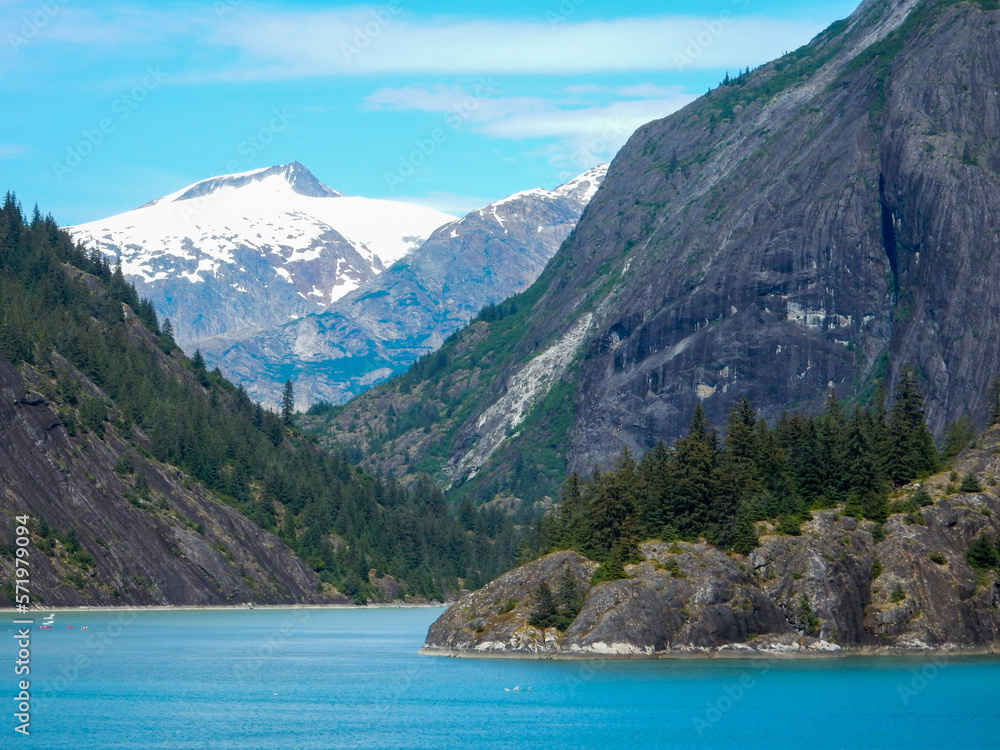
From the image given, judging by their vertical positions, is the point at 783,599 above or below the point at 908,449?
below

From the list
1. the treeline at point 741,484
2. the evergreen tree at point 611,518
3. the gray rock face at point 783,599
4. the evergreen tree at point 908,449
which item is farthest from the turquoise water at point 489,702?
Result: the evergreen tree at point 908,449

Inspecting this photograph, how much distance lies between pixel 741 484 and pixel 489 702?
154 feet

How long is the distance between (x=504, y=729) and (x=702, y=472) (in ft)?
183

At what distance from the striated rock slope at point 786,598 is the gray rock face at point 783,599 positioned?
11 cm

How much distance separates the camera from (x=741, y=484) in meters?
151

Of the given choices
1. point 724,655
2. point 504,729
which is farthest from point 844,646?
point 504,729

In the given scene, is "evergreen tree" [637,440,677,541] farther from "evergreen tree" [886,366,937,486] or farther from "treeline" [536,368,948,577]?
"evergreen tree" [886,366,937,486]

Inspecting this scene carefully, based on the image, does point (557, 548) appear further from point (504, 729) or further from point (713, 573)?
point (504, 729)

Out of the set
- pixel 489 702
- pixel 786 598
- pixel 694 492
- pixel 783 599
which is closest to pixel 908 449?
pixel 694 492

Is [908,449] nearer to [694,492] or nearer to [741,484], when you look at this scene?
[741,484]

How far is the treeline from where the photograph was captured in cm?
14788

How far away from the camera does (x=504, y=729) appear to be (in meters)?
105

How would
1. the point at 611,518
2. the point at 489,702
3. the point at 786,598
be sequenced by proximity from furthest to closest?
the point at 611,518
the point at 786,598
the point at 489,702

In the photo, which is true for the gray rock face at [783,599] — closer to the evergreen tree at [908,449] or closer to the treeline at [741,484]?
the treeline at [741,484]
